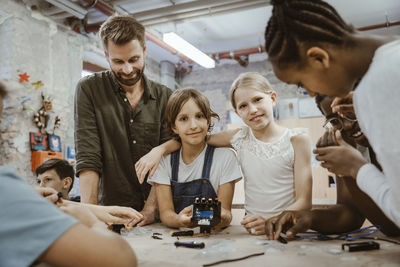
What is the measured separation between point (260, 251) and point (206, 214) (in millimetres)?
389

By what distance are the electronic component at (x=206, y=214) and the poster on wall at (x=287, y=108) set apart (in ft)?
18.7

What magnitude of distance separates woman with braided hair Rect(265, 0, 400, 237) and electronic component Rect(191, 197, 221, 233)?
512mm

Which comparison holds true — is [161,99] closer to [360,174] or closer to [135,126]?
[135,126]

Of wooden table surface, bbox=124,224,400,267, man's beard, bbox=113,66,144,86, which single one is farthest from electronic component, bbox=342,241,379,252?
man's beard, bbox=113,66,144,86

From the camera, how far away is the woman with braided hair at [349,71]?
72 centimetres

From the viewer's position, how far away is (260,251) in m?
1.00

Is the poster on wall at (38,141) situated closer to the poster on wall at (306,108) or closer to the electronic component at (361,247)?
the electronic component at (361,247)

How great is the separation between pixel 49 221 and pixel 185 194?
1.16 metres

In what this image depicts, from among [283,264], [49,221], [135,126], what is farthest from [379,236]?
[135,126]

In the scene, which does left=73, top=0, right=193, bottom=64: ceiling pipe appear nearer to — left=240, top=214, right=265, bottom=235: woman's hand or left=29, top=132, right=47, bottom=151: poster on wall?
left=29, top=132, right=47, bottom=151: poster on wall

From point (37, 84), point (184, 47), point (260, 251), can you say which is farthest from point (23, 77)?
point (260, 251)

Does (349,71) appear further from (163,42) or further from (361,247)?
(163,42)

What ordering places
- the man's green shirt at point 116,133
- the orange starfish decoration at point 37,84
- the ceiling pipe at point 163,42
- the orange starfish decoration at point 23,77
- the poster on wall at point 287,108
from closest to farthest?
the man's green shirt at point 116,133 < the orange starfish decoration at point 23,77 < the orange starfish decoration at point 37,84 < the ceiling pipe at point 163,42 < the poster on wall at point 287,108

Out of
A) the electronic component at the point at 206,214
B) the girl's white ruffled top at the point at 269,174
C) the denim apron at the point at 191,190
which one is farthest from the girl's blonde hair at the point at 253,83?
the electronic component at the point at 206,214
